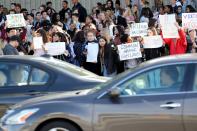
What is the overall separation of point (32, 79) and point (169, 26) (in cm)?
591

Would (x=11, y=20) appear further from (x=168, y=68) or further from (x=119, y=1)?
(x=168, y=68)

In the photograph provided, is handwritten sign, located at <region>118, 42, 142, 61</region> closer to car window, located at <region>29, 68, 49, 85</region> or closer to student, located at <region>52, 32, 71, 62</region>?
student, located at <region>52, 32, 71, 62</region>

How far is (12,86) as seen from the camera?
31.6 ft

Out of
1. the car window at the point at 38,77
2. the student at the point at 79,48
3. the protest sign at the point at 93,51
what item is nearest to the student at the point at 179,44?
the protest sign at the point at 93,51

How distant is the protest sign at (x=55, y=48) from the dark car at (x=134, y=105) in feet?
Answer: 21.7

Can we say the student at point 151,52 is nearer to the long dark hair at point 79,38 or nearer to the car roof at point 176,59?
the long dark hair at point 79,38

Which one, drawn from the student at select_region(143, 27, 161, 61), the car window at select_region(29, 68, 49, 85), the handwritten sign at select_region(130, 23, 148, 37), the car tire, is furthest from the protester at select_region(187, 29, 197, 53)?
the car tire

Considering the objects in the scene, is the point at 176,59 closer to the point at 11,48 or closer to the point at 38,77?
the point at 38,77

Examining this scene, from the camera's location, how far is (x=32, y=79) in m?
9.63

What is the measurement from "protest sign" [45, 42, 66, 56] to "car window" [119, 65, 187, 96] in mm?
7014

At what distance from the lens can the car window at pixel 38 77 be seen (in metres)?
9.60

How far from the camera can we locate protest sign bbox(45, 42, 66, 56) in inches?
576

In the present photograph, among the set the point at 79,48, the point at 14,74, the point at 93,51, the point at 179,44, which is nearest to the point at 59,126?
the point at 14,74

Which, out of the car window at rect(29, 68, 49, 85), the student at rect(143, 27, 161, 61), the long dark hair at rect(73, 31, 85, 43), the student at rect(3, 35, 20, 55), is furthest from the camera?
the long dark hair at rect(73, 31, 85, 43)
